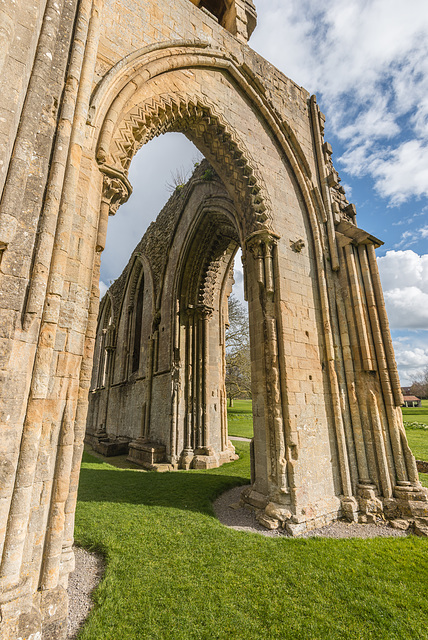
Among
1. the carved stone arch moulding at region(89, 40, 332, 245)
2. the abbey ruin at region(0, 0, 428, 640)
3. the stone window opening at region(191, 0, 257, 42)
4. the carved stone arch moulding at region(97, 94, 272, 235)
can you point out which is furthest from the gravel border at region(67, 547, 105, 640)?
the stone window opening at region(191, 0, 257, 42)

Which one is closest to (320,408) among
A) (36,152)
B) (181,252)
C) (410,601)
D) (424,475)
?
(410,601)

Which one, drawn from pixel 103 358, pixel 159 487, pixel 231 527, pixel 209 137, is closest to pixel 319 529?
pixel 231 527

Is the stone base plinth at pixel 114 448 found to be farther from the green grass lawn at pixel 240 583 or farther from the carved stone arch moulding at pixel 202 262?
the green grass lawn at pixel 240 583

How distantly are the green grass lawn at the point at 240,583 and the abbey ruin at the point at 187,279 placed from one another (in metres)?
0.66

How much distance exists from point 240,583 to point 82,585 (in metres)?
1.50

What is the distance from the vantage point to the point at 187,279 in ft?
33.2

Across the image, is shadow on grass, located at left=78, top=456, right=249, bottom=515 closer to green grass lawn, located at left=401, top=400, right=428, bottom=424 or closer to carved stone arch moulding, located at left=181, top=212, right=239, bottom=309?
carved stone arch moulding, located at left=181, top=212, right=239, bottom=309

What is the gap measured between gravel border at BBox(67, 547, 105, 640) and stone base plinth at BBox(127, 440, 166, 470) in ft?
16.8

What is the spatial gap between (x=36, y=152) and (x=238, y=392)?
730 inches

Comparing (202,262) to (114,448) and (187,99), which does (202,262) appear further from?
(114,448)

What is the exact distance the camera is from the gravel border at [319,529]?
4.21m

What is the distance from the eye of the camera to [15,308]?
92.0 inches

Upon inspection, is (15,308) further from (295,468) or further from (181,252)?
(181,252)

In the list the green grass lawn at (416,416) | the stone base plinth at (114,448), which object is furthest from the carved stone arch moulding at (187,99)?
the green grass lawn at (416,416)
